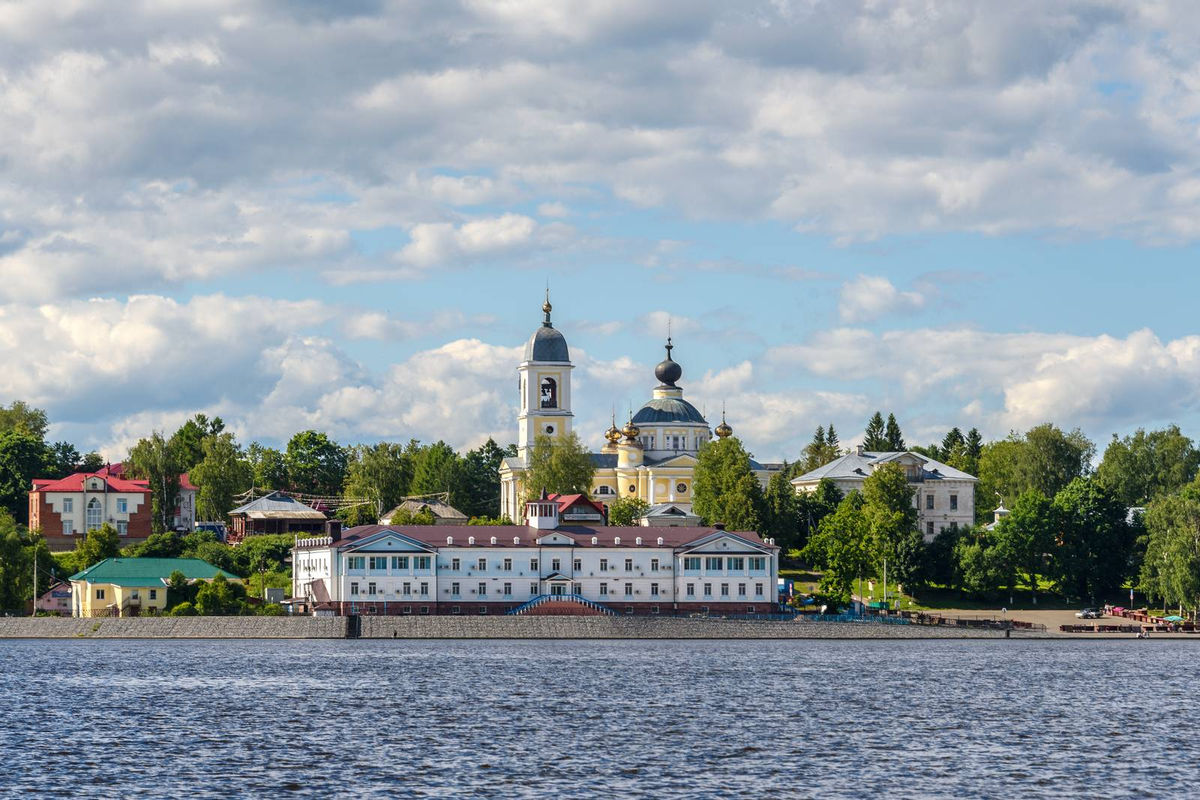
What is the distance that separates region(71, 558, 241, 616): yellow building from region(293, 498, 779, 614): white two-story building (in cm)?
1012

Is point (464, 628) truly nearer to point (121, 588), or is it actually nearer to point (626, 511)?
point (121, 588)

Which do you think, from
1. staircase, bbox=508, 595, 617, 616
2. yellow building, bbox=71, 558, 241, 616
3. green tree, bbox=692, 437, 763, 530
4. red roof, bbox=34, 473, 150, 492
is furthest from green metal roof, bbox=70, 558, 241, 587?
green tree, bbox=692, 437, 763, 530

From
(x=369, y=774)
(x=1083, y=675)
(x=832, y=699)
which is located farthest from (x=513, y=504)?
(x=369, y=774)

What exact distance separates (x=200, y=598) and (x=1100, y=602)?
236 feet

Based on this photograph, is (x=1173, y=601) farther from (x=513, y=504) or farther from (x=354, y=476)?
(x=354, y=476)

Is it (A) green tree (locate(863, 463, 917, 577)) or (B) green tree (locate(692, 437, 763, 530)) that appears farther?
(B) green tree (locate(692, 437, 763, 530))

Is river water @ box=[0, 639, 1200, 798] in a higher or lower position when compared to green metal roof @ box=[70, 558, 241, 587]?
lower

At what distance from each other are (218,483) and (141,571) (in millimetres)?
50026

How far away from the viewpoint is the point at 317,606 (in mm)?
135750

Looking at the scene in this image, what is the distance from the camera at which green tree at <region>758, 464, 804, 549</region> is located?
163750 millimetres

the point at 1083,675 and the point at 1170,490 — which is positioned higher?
the point at 1170,490

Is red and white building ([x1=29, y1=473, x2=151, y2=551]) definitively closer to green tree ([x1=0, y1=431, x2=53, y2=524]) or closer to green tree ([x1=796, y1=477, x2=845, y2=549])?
Answer: green tree ([x1=0, y1=431, x2=53, y2=524])

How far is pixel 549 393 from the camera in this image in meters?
198

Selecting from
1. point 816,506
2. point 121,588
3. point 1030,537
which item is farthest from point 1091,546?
point 121,588
